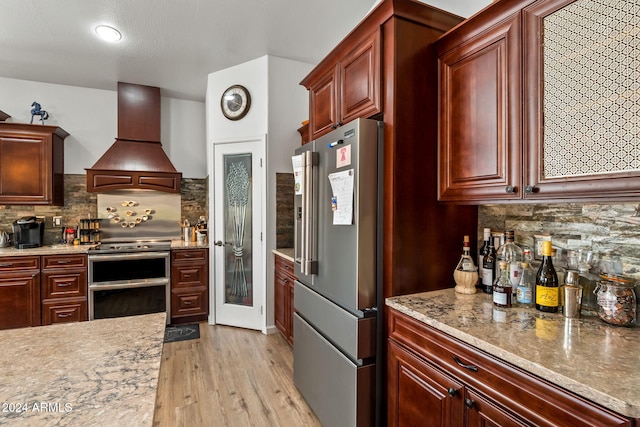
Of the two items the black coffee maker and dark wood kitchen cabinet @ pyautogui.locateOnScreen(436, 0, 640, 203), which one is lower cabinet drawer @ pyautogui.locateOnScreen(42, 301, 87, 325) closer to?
the black coffee maker

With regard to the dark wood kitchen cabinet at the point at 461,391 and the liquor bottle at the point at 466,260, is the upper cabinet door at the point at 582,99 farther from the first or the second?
the dark wood kitchen cabinet at the point at 461,391

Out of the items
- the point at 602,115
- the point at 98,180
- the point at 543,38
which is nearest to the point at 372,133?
the point at 543,38

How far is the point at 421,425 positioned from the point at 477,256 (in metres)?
0.97

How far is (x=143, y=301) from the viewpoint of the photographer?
143 inches

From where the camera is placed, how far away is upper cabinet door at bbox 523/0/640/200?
3.48 feet

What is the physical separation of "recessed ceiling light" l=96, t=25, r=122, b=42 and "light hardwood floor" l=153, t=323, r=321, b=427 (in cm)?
291

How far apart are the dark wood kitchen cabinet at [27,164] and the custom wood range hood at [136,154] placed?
39 centimetres

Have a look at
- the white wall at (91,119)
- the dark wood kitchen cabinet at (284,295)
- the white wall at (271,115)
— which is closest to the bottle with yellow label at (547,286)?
the dark wood kitchen cabinet at (284,295)

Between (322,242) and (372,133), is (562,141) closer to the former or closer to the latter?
(372,133)

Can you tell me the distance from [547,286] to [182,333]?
3390 mm

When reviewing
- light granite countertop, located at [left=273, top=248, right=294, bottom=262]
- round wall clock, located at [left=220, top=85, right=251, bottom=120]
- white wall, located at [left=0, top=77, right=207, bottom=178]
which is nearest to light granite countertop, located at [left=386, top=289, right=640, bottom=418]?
light granite countertop, located at [left=273, top=248, right=294, bottom=262]

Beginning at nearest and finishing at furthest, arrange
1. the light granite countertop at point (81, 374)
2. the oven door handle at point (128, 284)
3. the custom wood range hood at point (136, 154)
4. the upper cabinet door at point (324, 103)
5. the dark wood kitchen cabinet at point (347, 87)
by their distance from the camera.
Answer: the light granite countertop at point (81, 374) → the dark wood kitchen cabinet at point (347, 87) → the upper cabinet door at point (324, 103) → the oven door handle at point (128, 284) → the custom wood range hood at point (136, 154)

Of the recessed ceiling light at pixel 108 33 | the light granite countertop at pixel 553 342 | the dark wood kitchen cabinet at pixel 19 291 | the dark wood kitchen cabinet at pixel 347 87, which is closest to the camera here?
the light granite countertop at pixel 553 342

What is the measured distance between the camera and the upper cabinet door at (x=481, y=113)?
4.52 feet
